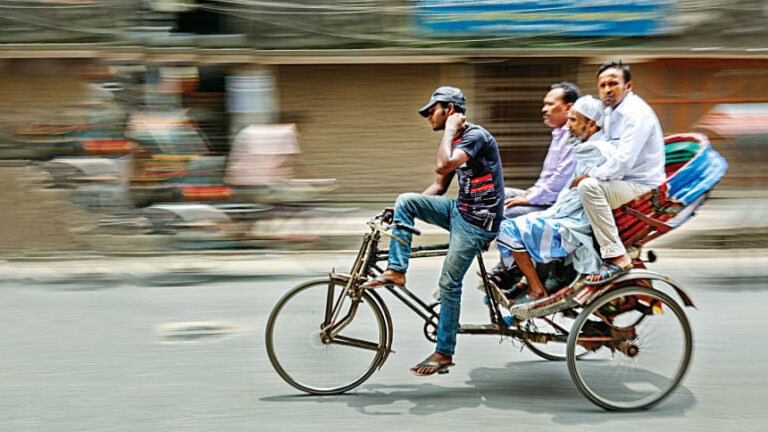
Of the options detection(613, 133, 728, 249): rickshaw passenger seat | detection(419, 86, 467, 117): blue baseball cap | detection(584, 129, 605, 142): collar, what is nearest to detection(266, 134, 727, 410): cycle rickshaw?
detection(613, 133, 728, 249): rickshaw passenger seat

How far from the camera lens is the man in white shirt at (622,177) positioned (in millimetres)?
4027

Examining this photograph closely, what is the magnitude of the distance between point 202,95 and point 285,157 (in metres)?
1.65

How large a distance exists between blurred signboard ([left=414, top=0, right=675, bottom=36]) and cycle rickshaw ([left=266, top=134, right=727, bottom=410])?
254 inches

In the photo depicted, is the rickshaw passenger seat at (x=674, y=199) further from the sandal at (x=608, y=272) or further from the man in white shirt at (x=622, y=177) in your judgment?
the sandal at (x=608, y=272)

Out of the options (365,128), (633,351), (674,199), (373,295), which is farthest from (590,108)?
(365,128)

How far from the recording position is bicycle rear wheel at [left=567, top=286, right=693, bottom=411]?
415cm

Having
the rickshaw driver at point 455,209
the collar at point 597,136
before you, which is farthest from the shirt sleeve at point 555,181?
the rickshaw driver at point 455,209

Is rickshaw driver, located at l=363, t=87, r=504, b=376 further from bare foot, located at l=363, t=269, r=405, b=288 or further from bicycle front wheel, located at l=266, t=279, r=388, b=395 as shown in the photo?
bicycle front wheel, located at l=266, t=279, r=388, b=395

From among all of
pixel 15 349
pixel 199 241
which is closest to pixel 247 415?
pixel 15 349

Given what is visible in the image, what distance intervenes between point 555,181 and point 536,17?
657 cm

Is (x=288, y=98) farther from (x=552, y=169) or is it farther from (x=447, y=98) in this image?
(x=447, y=98)

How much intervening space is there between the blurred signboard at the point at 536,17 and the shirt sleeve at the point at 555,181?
20.6ft

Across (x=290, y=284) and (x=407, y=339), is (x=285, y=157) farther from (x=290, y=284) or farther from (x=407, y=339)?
(x=407, y=339)

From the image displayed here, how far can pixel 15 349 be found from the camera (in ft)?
17.8
